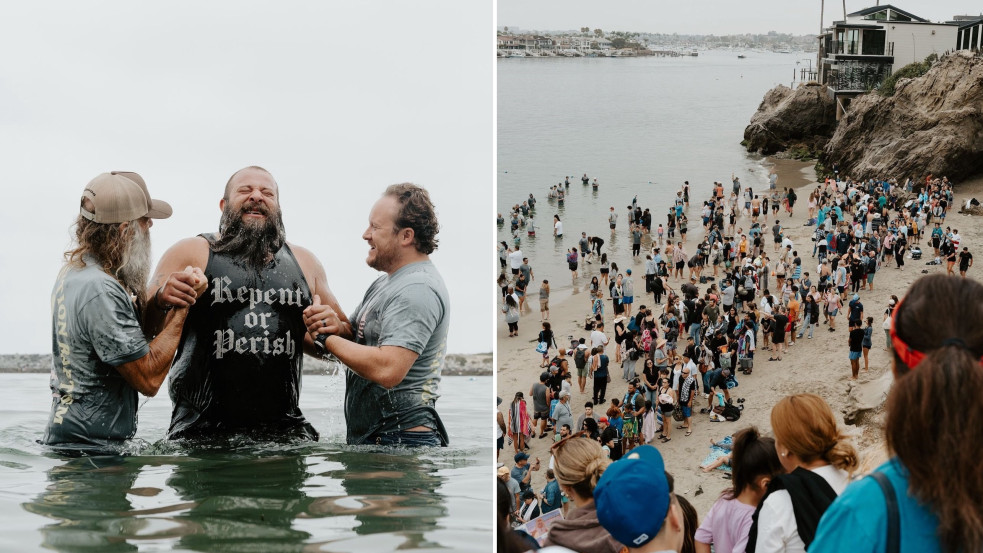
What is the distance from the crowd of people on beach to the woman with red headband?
0.01 metres

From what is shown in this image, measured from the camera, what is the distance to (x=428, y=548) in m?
3.77

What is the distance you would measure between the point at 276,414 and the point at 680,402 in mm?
9620

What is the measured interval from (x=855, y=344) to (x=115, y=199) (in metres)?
13.6

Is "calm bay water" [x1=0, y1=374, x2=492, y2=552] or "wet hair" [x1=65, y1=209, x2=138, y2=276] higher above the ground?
"wet hair" [x1=65, y1=209, x2=138, y2=276]

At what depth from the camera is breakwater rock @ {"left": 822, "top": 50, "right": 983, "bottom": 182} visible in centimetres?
4053

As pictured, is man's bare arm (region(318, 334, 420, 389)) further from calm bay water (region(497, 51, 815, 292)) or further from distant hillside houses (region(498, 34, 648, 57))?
distant hillside houses (region(498, 34, 648, 57))

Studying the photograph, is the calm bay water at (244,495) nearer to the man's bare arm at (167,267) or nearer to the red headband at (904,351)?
the man's bare arm at (167,267)

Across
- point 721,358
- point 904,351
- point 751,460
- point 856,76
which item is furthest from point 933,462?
point 856,76

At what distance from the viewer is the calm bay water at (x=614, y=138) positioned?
45284mm

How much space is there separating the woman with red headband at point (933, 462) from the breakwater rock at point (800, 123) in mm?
54692

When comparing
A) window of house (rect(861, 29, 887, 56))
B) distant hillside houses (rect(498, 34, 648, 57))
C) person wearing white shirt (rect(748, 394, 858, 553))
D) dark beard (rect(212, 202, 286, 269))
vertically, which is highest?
distant hillside houses (rect(498, 34, 648, 57))

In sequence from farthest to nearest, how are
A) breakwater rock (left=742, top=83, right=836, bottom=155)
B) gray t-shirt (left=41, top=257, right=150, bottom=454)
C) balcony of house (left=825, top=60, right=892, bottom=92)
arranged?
breakwater rock (left=742, top=83, right=836, bottom=155) < balcony of house (left=825, top=60, right=892, bottom=92) < gray t-shirt (left=41, top=257, right=150, bottom=454)

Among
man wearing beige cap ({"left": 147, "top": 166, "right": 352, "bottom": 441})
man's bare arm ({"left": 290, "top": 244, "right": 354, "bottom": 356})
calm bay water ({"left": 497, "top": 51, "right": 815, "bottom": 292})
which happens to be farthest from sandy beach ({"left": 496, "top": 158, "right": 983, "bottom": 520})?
calm bay water ({"left": 497, "top": 51, "right": 815, "bottom": 292})

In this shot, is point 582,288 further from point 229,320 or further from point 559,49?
point 559,49
